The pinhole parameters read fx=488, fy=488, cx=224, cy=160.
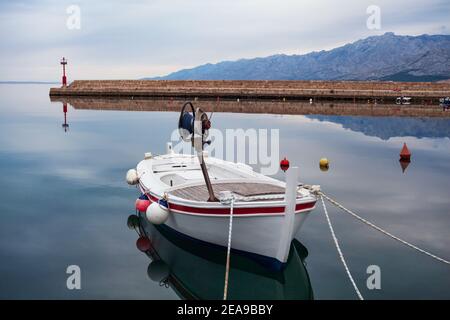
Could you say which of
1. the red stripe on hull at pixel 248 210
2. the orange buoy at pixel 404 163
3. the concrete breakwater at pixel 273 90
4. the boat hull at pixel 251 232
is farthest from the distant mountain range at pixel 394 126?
the boat hull at pixel 251 232

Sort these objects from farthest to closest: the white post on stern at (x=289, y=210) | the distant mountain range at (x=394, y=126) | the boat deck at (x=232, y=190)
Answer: the distant mountain range at (x=394, y=126) → the boat deck at (x=232, y=190) → the white post on stern at (x=289, y=210)

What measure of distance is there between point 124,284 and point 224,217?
2234 millimetres

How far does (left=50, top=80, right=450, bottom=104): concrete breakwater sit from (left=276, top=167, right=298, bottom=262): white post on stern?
54.2 meters

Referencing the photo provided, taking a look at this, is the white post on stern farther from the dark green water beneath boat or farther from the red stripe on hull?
the dark green water beneath boat

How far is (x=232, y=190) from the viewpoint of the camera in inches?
424

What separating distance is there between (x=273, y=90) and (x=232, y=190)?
55487 mm

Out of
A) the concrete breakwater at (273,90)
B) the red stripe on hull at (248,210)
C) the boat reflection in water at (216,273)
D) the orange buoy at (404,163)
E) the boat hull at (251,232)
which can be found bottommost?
the boat reflection in water at (216,273)

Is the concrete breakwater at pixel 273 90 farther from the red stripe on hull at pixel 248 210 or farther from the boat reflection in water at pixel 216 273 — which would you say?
the red stripe on hull at pixel 248 210

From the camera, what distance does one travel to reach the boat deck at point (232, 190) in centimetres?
1028

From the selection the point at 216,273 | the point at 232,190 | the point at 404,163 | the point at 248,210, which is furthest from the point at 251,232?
the point at 404,163

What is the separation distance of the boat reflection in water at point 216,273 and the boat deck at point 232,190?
98 centimetres

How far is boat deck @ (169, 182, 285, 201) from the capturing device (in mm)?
10281

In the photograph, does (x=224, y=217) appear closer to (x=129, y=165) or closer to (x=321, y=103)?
(x=129, y=165)
